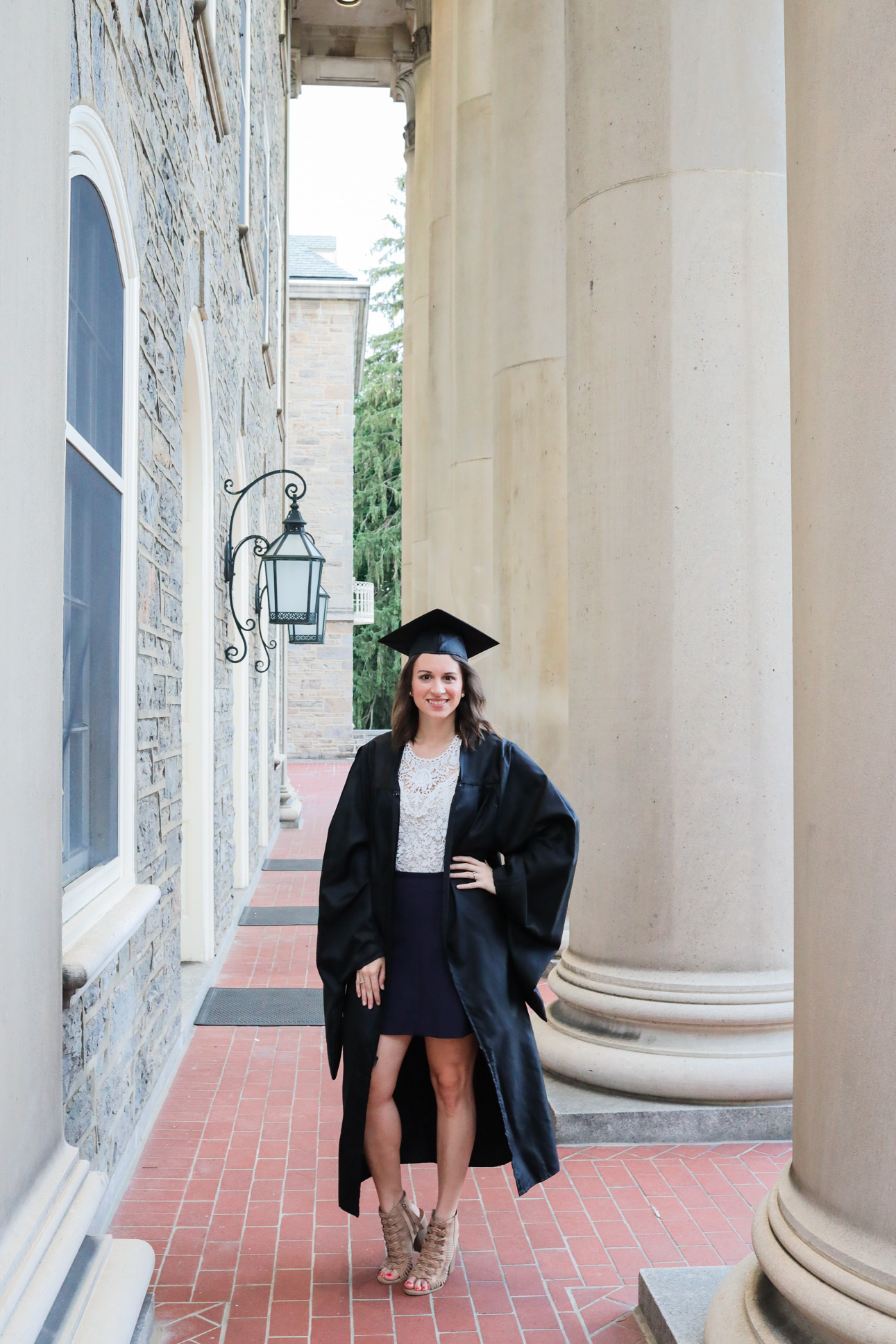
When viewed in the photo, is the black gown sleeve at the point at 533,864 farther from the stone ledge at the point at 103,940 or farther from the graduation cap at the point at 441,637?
the stone ledge at the point at 103,940

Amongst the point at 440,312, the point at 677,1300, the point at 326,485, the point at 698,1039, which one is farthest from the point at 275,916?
the point at 326,485

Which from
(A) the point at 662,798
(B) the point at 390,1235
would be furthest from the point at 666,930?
(B) the point at 390,1235

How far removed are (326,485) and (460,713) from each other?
28.5 meters

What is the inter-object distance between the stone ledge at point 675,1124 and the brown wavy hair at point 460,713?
1771 mm

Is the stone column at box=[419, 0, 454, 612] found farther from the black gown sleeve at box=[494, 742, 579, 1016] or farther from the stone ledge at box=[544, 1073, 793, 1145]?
the black gown sleeve at box=[494, 742, 579, 1016]

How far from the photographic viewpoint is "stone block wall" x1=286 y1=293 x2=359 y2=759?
A: 31109 millimetres

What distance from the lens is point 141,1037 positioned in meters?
4.82

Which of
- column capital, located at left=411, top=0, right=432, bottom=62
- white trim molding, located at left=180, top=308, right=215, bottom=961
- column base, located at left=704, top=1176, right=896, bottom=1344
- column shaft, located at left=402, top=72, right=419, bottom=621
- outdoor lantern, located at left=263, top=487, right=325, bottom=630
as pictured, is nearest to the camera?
column base, located at left=704, top=1176, right=896, bottom=1344

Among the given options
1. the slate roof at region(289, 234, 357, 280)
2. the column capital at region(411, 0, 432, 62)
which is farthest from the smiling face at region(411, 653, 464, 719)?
the slate roof at region(289, 234, 357, 280)

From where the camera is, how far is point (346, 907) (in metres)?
3.51

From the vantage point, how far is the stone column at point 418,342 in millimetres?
16641

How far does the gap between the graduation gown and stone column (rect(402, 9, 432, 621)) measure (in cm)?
1248

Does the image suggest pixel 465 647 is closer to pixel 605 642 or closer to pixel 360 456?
pixel 605 642

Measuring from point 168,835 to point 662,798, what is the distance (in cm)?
226
